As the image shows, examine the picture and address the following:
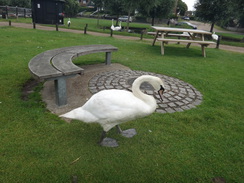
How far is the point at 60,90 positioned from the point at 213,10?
110 ft

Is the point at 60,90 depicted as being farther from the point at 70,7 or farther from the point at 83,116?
the point at 70,7

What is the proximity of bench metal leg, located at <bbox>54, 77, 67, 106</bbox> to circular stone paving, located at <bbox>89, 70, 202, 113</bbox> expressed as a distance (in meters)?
0.92

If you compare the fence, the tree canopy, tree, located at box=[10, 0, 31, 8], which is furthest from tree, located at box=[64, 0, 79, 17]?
the tree canopy

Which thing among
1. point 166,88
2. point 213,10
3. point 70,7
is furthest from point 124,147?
point 70,7

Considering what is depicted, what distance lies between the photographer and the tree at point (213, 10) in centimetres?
2912

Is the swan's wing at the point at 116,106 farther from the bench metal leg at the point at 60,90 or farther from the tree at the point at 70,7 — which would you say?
the tree at the point at 70,7

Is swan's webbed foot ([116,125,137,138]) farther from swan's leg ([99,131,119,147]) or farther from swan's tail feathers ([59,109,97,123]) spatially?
swan's tail feathers ([59,109,97,123])

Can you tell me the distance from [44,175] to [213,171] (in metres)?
2.48

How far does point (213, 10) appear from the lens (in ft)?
99.0

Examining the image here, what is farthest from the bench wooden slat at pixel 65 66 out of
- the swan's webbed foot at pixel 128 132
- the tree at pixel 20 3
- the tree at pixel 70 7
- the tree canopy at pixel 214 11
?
the tree at pixel 70 7

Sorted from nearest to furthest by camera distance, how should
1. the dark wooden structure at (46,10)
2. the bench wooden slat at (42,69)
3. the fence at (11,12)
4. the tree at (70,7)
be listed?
the bench wooden slat at (42,69)
the dark wooden structure at (46,10)
the fence at (11,12)
the tree at (70,7)

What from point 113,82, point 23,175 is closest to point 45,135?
point 23,175

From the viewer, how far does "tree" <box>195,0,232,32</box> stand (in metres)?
29.1

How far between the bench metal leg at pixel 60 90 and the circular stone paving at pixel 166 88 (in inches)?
36.3
